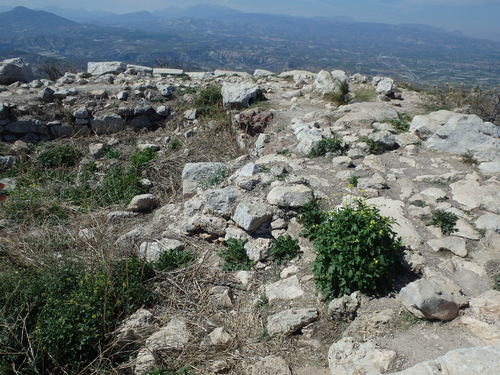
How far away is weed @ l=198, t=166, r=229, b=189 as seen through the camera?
600 centimetres

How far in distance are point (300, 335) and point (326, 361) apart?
39 centimetres

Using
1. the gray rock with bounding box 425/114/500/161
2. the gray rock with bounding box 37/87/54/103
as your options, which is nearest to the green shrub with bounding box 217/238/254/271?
the gray rock with bounding box 425/114/500/161

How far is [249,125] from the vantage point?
8.43m

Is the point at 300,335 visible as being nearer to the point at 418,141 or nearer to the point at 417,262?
the point at 417,262

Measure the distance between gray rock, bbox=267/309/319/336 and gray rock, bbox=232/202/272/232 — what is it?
1409mm

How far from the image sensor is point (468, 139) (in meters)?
6.01

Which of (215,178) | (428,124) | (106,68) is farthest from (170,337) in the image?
(106,68)

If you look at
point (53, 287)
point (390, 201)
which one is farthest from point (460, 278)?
point (53, 287)

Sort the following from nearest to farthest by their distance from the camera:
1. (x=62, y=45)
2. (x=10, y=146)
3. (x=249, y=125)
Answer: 1. (x=249, y=125)
2. (x=10, y=146)
3. (x=62, y=45)

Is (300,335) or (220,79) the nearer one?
(300,335)

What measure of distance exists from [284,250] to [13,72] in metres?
11.7

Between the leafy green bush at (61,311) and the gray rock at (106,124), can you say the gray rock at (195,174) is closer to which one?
the leafy green bush at (61,311)

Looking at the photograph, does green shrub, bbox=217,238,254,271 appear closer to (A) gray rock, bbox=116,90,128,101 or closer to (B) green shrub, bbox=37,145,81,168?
(B) green shrub, bbox=37,145,81,168

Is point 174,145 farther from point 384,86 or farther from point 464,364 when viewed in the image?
point 464,364
